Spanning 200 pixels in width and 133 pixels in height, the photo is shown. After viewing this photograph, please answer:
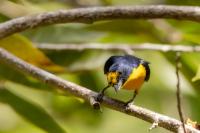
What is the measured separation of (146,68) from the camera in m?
1.10

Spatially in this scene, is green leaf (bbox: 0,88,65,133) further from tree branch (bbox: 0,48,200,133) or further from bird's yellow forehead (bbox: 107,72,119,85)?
bird's yellow forehead (bbox: 107,72,119,85)

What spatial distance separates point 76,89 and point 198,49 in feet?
1.90

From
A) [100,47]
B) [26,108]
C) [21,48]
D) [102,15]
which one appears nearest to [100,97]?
[102,15]

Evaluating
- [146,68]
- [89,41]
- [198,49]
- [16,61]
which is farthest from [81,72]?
[146,68]

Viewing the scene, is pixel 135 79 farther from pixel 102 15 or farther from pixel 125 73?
pixel 102 15

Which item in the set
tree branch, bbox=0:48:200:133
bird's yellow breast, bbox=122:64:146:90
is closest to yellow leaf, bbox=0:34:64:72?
tree branch, bbox=0:48:200:133

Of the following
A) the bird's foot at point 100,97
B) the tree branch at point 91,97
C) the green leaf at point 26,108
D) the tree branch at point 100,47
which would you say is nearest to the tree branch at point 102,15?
the tree branch at point 91,97

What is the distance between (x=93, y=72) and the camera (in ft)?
6.68

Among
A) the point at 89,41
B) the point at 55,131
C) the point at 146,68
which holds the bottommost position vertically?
the point at 55,131

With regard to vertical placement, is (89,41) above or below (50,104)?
above

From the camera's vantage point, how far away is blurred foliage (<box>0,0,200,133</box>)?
1.73 m

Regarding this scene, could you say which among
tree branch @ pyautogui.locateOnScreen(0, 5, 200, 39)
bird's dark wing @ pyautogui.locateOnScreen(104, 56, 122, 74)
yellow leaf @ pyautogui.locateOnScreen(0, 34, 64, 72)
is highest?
tree branch @ pyautogui.locateOnScreen(0, 5, 200, 39)

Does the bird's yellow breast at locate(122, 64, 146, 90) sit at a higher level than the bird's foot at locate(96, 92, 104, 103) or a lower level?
higher

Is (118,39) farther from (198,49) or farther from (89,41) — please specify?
(198,49)
